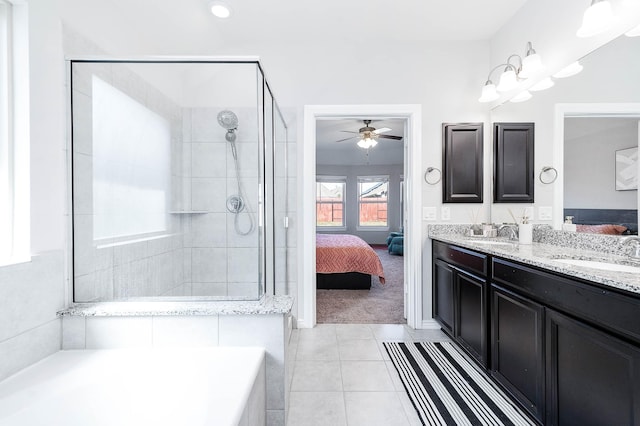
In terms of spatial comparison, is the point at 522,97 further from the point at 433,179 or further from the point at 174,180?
the point at 174,180

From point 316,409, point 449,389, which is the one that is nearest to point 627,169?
point 449,389

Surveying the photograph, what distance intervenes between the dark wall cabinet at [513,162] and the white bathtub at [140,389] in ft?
7.78

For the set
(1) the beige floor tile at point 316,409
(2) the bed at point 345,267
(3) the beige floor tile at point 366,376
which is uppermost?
(2) the bed at point 345,267

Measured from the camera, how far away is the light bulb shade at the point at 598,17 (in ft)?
5.15

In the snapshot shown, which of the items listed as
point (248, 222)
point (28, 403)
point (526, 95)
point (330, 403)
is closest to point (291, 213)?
point (248, 222)

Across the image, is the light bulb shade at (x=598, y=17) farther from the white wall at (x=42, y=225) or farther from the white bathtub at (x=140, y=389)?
the white wall at (x=42, y=225)

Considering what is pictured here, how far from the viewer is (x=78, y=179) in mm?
1599

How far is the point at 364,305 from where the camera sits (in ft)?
11.3

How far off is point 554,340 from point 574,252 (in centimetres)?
78

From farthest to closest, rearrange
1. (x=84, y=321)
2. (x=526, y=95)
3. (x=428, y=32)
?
(x=428, y=32)
(x=526, y=95)
(x=84, y=321)

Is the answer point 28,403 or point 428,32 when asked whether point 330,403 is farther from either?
point 428,32

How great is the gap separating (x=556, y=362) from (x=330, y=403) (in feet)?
3.81

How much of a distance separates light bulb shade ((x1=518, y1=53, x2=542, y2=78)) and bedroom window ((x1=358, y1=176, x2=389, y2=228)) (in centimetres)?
604

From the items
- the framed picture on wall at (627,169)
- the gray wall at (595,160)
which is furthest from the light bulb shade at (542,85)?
the framed picture on wall at (627,169)
